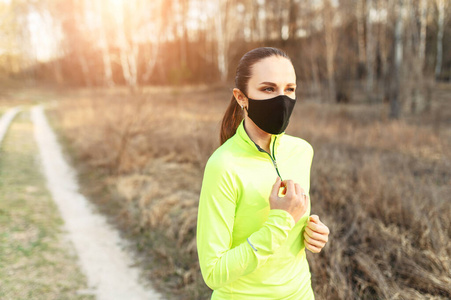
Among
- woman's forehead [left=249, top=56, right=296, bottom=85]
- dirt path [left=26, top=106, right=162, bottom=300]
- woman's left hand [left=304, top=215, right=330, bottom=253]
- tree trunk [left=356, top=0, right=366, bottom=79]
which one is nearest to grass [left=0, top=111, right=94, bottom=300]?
dirt path [left=26, top=106, right=162, bottom=300]

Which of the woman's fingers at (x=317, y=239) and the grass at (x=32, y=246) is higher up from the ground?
the woman's fingers at (x=317, y=239)

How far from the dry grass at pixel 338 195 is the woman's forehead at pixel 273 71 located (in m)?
0.84

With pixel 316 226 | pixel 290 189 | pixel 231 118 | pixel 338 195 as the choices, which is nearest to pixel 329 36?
pixel 338 195

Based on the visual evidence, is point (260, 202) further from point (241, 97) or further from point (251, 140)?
point (241, 97)

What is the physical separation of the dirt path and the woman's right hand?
308cm

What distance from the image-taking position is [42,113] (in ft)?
62.8

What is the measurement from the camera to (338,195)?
4.71 metres

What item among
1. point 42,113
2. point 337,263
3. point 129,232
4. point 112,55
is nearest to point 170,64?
point 112,55

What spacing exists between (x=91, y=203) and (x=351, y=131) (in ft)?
20.9

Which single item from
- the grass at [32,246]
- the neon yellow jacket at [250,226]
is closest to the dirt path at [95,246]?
the grass at [32,246]

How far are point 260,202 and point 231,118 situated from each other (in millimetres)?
488

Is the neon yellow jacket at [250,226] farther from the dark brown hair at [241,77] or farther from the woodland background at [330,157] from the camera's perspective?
the woodland background at [330,157]

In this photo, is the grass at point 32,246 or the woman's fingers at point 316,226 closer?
the woman's fingers at point 316,226

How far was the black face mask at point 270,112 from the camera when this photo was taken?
4.48 ft
